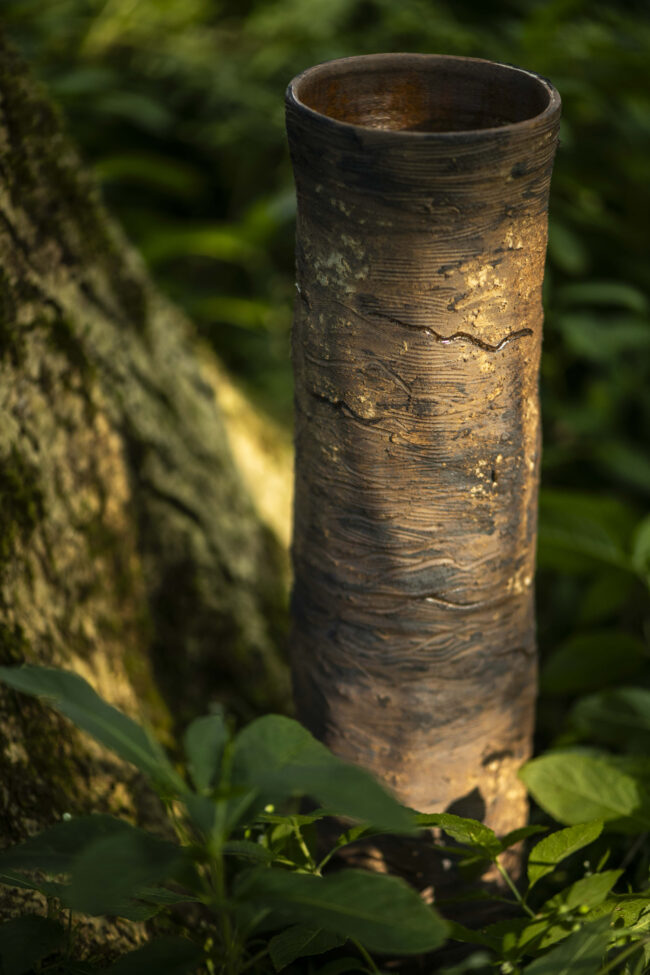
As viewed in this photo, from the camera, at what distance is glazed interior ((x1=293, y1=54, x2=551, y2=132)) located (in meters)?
1.47

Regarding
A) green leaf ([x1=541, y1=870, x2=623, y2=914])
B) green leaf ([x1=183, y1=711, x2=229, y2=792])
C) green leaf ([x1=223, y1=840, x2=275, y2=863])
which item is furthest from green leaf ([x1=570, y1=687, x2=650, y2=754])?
green leaf ([x1=183, y1=711, x2=229, y2=792])

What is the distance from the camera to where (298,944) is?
1.23 meters

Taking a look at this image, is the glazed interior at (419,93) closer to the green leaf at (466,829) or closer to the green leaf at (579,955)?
the green leaf at (466,829)

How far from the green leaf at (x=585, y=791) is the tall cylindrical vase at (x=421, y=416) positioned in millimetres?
111

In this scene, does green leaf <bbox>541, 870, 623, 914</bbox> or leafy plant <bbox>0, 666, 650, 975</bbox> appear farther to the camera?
green leaf <bbox>541, 870, 623, 914</bbox>

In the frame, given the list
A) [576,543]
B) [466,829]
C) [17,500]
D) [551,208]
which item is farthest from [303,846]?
[551,208]

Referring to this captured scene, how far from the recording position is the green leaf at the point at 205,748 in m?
1.07

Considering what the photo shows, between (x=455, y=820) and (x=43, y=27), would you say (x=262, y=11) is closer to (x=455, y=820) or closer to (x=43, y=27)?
(x=43, y=27)

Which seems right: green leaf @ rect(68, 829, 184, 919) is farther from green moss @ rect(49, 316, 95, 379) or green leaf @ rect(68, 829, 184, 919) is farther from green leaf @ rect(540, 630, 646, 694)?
green leaf @ rect(540, 630, 646, 694)

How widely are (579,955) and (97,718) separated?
667 millimetres

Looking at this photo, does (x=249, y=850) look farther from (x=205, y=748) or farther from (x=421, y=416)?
(x=421, y=416)

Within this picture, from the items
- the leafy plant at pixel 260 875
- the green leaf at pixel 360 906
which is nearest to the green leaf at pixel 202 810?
the leafy plant at pixel 260 875

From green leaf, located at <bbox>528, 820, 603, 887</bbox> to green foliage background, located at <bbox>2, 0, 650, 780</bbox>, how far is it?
2.63ft

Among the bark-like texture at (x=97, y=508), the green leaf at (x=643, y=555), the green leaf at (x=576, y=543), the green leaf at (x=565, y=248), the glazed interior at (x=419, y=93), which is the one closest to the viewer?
the glazed interior at (x=419, y=93)
